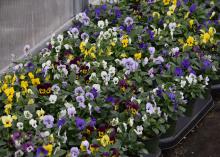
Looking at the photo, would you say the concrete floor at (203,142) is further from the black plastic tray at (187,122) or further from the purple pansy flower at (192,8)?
the purple pansy flower at (192,8)

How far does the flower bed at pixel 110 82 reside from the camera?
285cm

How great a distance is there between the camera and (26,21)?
3754mm

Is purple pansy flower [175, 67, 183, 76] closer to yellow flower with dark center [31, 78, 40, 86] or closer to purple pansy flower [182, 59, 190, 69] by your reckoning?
purple pansy flower [182, 59, 190, 69]

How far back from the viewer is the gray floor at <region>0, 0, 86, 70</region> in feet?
11.5

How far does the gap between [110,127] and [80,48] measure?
36.0 inches

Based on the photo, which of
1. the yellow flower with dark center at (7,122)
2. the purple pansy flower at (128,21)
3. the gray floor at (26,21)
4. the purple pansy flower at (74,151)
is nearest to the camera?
the purple pansy flower at (74,151)

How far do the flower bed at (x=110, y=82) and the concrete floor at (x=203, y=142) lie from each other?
26 centimetres

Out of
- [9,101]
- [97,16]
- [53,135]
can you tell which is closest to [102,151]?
[53,135]

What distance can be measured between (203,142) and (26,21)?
1498 mm

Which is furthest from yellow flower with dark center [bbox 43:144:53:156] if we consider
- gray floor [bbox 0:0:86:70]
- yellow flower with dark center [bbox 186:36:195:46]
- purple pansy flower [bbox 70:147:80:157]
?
yellow flower with dark center [bbox 186:36:195:46]

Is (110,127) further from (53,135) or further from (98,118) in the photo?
(53,135)

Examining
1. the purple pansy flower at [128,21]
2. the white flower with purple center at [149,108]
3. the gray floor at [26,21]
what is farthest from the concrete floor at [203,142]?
the gray floor at [26,21]

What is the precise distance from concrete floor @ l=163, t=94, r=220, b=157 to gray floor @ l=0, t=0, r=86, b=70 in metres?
1.23

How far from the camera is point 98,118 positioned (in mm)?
3129
